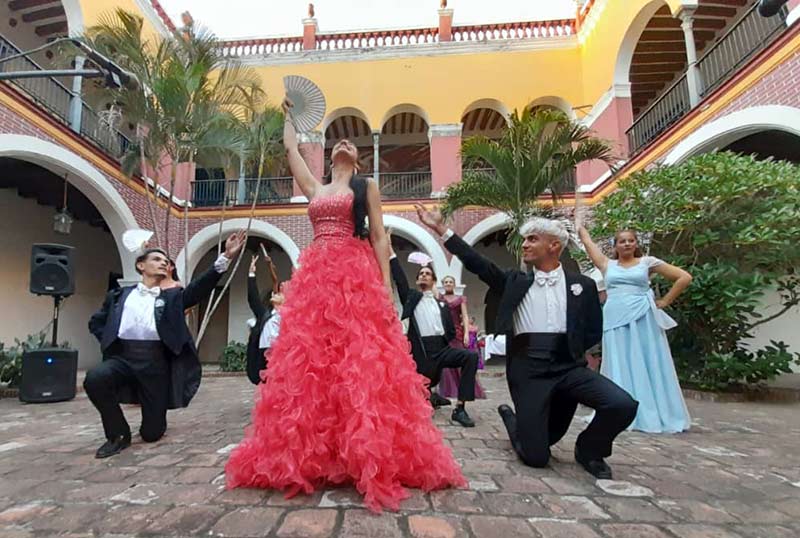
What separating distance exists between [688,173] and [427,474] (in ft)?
16.2

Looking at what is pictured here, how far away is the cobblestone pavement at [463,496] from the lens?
1.75 m

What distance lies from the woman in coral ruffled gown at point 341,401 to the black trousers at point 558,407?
60 cm

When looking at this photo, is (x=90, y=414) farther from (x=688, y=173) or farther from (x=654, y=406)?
(x=688, y=173)

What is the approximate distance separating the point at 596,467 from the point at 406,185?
10.2 m

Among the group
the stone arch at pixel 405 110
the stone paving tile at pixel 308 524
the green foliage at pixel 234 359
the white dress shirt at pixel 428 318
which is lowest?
the green foliage at pixel 234 359

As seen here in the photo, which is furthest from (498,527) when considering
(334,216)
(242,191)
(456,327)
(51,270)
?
(242,191)

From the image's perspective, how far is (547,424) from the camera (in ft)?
8.54

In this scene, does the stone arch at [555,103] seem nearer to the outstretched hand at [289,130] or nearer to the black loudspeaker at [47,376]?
the outstretched hand at [289,130]

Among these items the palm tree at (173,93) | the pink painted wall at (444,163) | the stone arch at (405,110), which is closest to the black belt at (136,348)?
the palm tree at (173,93)

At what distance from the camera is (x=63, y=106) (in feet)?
28.4

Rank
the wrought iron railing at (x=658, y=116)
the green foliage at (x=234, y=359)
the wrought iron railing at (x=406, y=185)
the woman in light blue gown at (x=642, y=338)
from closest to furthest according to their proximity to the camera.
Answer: the woman in light blue gown at (x=642, y=338), the wrought iron railing at (x=658, y=116), the green foliage at (x=234, y=359), the wrought iron railing at (x=406, y=185)

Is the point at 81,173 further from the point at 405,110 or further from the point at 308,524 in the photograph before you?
the point at 308,524

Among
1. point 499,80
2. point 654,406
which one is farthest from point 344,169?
point 499,80

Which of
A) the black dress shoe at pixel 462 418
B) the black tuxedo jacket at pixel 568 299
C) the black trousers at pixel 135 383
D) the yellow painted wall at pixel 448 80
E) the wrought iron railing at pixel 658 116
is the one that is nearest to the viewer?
the black tuxedo jacket at pixel 568 299
